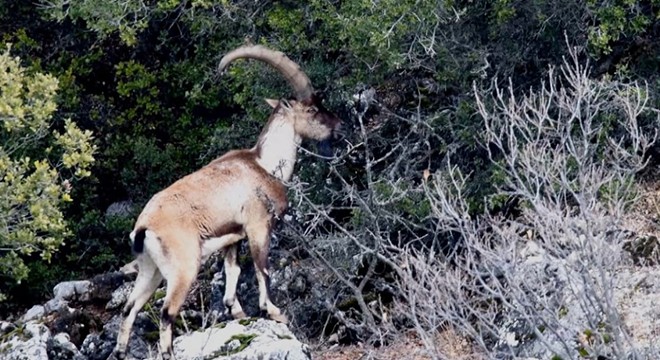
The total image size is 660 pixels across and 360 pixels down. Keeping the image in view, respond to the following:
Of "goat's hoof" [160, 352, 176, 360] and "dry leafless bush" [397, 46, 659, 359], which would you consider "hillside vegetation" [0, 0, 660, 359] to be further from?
"goat's hoof" [160, 352, 176, 360]

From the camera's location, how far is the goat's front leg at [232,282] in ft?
39.0

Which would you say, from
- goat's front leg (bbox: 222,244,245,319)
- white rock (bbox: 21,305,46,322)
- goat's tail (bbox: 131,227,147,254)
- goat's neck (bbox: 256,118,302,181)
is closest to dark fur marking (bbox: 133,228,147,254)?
goat's tail (bbox: 131,227,147,254)

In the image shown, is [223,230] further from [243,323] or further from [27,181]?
[27,181]

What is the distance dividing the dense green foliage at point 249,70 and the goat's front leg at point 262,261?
4.92ft

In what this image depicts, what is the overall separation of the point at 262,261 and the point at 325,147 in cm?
163

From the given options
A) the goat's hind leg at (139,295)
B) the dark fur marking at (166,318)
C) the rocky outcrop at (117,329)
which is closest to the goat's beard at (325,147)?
the rocky outcrop at (117,329)

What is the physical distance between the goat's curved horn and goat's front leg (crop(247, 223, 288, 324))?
152 cm

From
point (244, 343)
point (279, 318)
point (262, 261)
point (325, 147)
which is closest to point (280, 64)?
point (325, 147)

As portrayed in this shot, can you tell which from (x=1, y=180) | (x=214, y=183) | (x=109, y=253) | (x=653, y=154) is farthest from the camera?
(x=109, y=253)

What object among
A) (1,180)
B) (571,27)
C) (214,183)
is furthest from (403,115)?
(1,180)

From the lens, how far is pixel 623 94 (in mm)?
12117

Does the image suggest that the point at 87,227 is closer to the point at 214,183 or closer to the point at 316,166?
the point at 316,166

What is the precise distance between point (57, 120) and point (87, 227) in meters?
1.40

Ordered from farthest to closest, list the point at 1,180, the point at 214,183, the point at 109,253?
the point at 109,253 → the point at 1,180 → the point at 214,183
